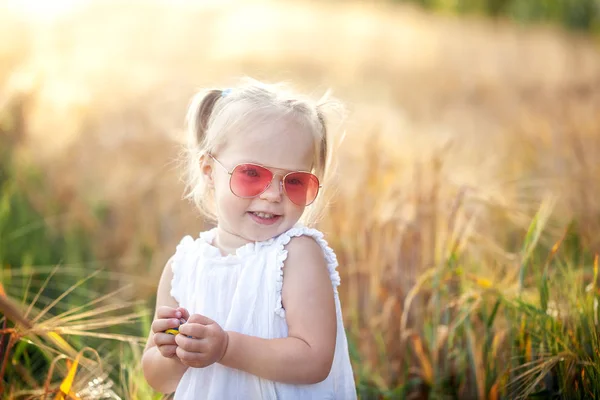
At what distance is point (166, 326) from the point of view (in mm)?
1535

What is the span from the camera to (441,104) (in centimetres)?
892

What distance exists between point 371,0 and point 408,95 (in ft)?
40.3

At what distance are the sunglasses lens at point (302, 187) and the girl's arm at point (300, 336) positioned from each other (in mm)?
95

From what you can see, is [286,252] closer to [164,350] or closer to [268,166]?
[268,166]

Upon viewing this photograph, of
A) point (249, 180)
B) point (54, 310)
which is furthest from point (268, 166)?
point (54, 310)

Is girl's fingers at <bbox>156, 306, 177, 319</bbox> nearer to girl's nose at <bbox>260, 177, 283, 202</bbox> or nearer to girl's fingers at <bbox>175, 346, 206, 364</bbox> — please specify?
girl's fingers at <bbox>175, 346, 206, 364</bbox>

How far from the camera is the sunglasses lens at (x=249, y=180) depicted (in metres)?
1.64

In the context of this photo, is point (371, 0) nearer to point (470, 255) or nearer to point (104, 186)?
point (104, 186)

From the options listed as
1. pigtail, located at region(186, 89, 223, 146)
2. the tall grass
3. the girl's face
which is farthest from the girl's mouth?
the tall grass

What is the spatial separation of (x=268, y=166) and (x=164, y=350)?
1.58ft

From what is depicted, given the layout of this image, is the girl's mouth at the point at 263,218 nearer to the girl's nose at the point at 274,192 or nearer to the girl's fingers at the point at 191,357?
the girl's nose at the point at 274,192

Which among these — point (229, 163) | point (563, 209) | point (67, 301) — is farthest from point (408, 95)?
point (229, 163)

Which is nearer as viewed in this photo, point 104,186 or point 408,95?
point 104,186

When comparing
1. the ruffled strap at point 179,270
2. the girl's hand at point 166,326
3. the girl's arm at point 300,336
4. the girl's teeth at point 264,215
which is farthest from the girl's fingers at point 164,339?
the girl's teeth at point 264,215
